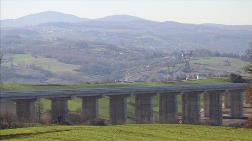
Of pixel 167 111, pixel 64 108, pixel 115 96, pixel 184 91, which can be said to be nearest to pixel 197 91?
pixel 184 91

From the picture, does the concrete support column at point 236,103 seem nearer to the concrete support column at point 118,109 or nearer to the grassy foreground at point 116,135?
the concrete support column at point 118,109

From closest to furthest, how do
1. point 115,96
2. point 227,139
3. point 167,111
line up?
1. point 227,139
2. point 115,96
3. point 167,111

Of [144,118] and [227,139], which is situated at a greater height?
[227,139]

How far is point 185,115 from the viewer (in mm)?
→ 113750

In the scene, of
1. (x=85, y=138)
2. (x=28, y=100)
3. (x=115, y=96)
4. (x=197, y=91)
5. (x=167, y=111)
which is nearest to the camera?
(x=85, y=138)

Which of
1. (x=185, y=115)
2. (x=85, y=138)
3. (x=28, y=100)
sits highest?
(x=85, y=138)

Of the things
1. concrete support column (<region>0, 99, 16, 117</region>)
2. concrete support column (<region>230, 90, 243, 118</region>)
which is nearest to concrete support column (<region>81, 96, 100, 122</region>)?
concrete support column (<region>0, 99, 16, 117</region>)

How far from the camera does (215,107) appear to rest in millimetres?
118938

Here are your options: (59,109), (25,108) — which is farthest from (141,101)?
(25,108)

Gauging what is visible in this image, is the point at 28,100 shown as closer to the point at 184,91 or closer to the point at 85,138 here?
the point at 184,91

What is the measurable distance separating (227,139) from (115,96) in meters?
64.5

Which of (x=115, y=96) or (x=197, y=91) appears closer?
(x=115, y=96)

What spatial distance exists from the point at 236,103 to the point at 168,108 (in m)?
29.8

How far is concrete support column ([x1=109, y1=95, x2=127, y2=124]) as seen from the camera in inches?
3866
